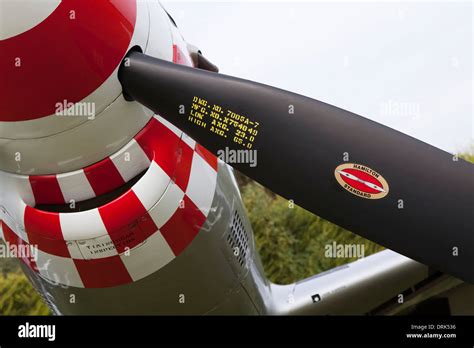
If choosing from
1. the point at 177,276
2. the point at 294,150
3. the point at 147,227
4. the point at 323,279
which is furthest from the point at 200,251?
the point at 323,279

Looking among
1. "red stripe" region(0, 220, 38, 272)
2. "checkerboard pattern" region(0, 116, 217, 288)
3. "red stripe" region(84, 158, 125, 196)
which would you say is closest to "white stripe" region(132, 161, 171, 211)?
"checkerboard pattern" region(0, 116, 217, 288)

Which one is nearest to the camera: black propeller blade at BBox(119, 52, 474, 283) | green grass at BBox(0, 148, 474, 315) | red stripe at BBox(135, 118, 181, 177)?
black propeller blade at BBox(119, 52, 474, 283)

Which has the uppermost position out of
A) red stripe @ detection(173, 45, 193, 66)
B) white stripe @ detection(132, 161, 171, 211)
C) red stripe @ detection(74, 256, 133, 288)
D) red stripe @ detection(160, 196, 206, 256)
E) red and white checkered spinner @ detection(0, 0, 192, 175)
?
red stripe @ detection(173, 45, 193, 66)

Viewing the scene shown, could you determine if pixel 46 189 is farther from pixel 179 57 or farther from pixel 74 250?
pixel 179 57

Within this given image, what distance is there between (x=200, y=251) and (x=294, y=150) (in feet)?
3.13

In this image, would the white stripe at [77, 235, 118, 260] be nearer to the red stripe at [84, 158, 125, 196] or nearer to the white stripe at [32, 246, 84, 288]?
the white stripe at [32, 246, 84, 288]

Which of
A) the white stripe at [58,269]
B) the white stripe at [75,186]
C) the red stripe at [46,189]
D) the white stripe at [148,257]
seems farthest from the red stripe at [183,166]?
the white stripe at [58,269]

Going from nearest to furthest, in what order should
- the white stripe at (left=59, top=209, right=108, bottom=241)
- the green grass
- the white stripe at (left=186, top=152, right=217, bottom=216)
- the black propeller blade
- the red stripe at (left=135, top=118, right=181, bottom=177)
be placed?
the black propeller blade → the white stripe at (left=59, top=209, right=108, bottom=241) → the red stripe at (left=135, top=118, right=181, bottom=177) → the white stripe at (left=186, top=152, right=217, bottom=216) → the green grass

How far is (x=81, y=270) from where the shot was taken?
294cm

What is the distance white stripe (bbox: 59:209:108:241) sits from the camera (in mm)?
2684

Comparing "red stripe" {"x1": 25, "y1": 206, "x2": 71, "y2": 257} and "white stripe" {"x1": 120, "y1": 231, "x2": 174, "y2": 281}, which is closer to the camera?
"red stripe" {"x1": 25, "y1": 206, "x2": 71, "y2": 257}

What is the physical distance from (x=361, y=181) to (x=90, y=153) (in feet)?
4.03

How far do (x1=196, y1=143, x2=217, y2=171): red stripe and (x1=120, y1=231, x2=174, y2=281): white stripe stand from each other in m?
0.48
